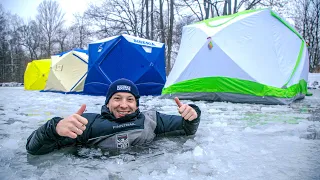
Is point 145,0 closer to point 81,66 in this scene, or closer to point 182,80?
point 81,66

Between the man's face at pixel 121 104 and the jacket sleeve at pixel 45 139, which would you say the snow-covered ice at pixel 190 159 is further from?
the man's face at pixel 121 104

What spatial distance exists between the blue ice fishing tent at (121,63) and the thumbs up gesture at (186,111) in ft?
14.1

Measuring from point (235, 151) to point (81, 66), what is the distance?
22.3ft

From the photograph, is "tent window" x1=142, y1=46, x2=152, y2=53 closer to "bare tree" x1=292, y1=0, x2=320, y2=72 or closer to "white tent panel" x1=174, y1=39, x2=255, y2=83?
"white tent panel" x1=174, y1=39, x2=255, y2=83

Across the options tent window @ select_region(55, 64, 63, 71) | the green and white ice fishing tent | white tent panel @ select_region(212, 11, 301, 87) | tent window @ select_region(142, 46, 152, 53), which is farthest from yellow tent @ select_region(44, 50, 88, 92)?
white tent panel @ select_region(212, 11, 301, 87)

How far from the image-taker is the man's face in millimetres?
1733

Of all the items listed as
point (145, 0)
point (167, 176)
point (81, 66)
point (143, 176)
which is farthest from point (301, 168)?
point (145, 0)

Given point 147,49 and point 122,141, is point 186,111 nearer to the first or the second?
point 122,141

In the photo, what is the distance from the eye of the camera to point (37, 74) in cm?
985

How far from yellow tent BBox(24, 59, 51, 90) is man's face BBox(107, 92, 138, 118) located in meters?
8.85

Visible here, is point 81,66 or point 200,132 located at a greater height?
point 81,66

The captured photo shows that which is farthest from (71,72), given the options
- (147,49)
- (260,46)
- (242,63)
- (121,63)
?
(260,46)

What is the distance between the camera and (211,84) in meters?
4.55

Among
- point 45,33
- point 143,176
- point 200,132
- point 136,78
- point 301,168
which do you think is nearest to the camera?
point 143,176
